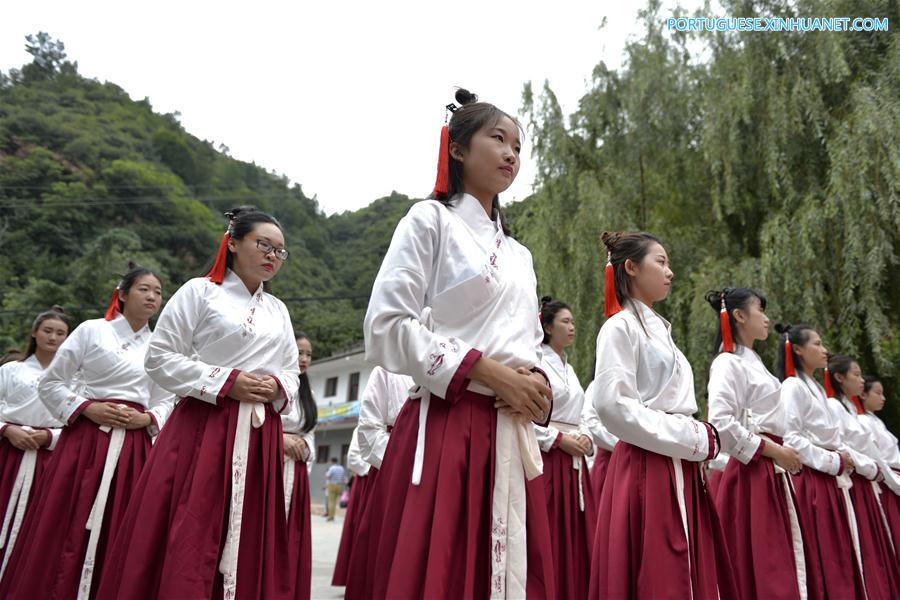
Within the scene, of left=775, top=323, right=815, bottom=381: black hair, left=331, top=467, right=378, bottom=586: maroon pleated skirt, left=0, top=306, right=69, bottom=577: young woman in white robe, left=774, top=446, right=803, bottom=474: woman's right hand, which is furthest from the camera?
left=331, top=467, right=378, bottom=586: maroon pleated skirt

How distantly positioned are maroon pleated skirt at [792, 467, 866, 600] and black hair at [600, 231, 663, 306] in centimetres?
200

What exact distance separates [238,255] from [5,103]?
43015 millimetres

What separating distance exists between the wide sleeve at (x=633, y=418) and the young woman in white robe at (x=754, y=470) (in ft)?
3.63

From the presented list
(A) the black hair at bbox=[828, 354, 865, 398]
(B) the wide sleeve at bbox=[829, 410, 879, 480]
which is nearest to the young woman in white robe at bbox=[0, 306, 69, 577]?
(B) the wide sleeve at bbox=[829, 410, 879, 480]

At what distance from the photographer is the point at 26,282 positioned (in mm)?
28703

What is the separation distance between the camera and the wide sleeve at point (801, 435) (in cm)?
475

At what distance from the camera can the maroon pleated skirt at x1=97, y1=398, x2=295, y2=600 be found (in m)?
2.85

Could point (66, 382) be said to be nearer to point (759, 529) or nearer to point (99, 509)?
point (99, 509)

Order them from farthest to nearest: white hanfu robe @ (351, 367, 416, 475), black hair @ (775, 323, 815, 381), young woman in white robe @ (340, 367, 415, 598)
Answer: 1. white hanfu robe @ (351, 367, 416, 475)
2. young woman in white robe @ (340, 367, 415, 598)
3. black hair @ (775, 323, 815, 381)

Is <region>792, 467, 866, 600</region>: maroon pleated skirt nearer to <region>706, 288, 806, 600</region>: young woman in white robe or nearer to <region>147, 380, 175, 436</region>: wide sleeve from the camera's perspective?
<region>706, 288, 806, 600</region>: young woman in white robe

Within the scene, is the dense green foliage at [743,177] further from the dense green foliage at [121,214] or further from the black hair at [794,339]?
the dense green foliage at [121,214]

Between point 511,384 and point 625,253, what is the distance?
1.69 metres

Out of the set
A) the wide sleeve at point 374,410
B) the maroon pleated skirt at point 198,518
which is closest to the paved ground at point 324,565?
the wide sleeve at point 374,410

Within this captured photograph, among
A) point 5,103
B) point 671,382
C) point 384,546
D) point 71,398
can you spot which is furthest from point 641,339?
point 5,103
